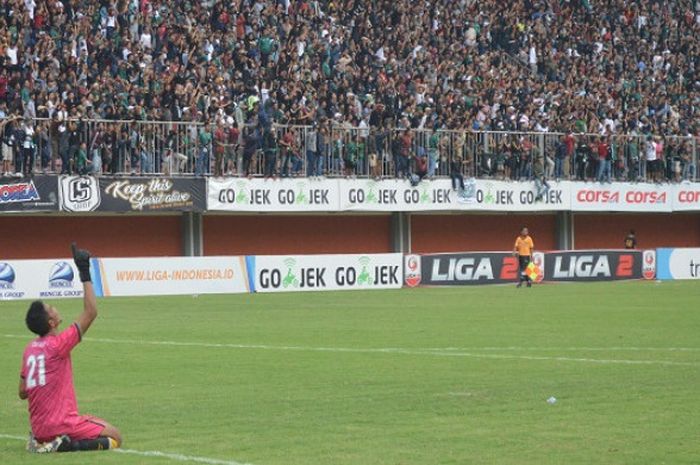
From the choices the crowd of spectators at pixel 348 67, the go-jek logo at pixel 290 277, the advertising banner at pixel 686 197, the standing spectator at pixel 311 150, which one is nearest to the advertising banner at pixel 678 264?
the advertising banner at pixel 686 197

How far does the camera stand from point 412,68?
178ft

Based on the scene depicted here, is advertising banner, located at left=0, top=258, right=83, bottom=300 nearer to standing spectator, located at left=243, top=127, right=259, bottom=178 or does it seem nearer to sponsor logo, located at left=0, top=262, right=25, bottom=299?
sponsor logo, located at left=0, top=262, right=25, bottom=299

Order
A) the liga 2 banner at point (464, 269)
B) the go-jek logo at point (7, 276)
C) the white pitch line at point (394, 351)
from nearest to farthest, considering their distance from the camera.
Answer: the white pitch line at point (394, 351) → the go-jek logo at point (7, 276) → the liga 2 banner at point (464, 269)

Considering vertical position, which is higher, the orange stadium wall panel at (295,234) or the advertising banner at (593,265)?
the orange stadium wall panel at (295,234)

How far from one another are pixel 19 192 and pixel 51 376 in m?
31.0

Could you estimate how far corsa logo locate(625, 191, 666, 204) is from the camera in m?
57.6

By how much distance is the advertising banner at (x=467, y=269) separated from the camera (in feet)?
161

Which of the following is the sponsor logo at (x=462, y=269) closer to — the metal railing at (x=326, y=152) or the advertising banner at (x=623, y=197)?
the metal railing at (x=326, y=152)

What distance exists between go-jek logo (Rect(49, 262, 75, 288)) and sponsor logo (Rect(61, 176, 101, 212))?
3.10 metres

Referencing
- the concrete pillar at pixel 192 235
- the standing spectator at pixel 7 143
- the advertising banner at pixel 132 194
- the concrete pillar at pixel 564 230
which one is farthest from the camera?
the concrete pillar at pixel 564 230

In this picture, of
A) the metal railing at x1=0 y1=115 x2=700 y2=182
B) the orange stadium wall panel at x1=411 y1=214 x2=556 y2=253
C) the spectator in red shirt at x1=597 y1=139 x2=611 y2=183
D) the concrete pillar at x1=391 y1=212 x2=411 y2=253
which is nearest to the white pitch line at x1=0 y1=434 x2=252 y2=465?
the metal railing at x1=0 y1=115 x2=700 y2=182

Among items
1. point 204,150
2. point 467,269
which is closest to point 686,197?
point 467,269

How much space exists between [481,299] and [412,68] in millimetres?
16536

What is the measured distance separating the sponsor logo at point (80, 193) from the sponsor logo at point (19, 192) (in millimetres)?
980
